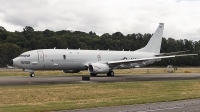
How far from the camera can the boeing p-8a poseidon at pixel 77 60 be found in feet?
141

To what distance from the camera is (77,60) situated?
154ft

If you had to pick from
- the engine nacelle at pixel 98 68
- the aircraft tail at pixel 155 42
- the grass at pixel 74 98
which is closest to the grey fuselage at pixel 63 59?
the engine nacelle at pixel 98 68

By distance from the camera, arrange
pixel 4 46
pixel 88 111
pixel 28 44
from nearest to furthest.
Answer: pixel 88 111 → pixel 4 46 → pixel 28 44

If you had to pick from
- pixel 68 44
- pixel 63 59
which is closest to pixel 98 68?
pixel 63 59

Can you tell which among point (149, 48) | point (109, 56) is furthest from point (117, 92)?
point (149, 48)

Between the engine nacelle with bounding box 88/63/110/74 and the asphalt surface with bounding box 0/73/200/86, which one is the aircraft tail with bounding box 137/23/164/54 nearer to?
the engine nacelle with bounding box 88/63/110/74

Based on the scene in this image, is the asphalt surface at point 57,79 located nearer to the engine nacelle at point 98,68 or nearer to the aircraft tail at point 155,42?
the engine nacelle at point 98,68

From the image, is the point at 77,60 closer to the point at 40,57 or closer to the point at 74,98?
the point at 40,57

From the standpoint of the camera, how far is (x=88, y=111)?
615 inches

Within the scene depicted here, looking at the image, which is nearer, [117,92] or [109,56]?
[117,92]

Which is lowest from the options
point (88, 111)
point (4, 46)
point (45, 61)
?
point (88, 111)

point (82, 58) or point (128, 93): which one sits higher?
point (82, 58)

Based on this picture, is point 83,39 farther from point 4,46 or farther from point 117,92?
point 117,92

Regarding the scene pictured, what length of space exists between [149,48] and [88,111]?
149ft
